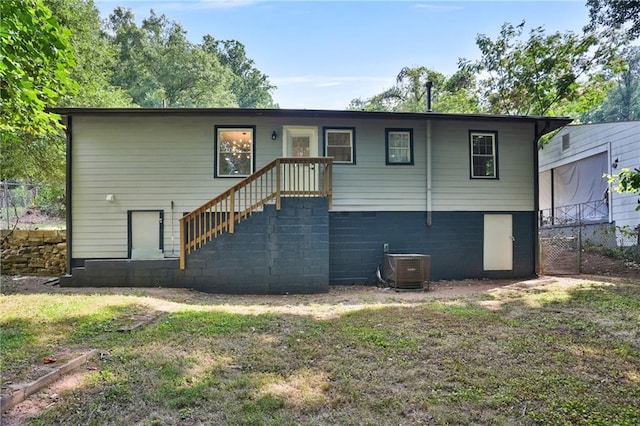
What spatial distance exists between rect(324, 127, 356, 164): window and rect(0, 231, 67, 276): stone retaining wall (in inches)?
302

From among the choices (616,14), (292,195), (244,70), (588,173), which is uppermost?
(244,70)

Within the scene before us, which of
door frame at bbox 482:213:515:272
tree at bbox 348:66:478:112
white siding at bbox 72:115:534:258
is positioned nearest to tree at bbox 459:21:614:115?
tree at bbox 348:66:478:112

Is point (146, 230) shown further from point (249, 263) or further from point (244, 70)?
point (244, 70)

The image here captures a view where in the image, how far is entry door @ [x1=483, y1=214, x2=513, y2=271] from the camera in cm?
990

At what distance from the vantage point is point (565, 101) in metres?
15.7

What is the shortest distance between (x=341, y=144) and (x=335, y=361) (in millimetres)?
6771

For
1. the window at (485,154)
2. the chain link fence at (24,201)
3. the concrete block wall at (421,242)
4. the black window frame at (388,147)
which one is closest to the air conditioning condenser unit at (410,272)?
the concrete block wall at (421,242)

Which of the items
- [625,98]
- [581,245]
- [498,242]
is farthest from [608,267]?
[625,98]

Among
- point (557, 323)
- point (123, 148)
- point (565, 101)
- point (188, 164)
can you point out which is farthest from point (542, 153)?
point (123, 148)

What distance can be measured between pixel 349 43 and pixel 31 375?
42.7 ft

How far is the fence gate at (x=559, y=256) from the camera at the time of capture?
1028cm

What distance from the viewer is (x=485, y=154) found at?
32.7 feet

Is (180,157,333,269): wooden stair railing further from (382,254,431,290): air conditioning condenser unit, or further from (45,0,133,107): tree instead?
(45,0,133,107): tree

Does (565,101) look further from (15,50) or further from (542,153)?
(15,50)
